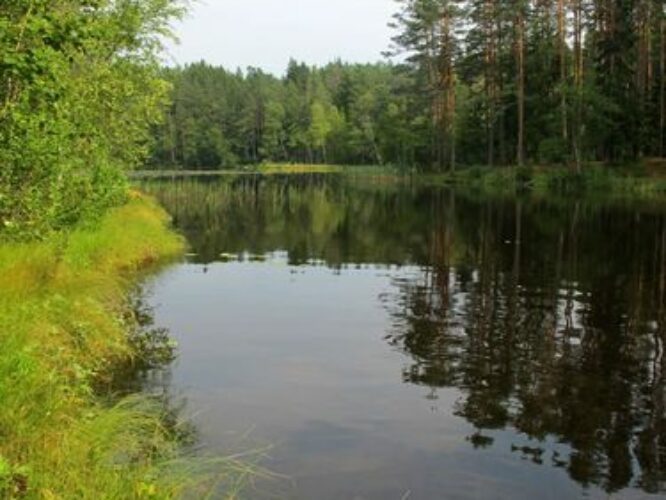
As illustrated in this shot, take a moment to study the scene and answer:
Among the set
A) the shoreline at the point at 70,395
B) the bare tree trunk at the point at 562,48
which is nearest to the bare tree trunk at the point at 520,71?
the bare tree trunk at the point at 562,48

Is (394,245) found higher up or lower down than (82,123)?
lower down

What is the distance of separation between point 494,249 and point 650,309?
41.1 feet

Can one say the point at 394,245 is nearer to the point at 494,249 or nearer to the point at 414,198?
the point at 494,249

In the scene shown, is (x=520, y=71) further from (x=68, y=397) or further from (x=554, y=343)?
(x=68, y=397)

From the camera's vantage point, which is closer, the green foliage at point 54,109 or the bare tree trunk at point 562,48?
the green foliage at point 54,109

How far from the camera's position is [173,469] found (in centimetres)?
871

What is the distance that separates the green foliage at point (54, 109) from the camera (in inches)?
362

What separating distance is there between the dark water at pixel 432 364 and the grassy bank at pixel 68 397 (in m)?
1.28

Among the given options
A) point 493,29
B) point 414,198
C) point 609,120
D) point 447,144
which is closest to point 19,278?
point 414,198

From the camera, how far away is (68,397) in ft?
33.7

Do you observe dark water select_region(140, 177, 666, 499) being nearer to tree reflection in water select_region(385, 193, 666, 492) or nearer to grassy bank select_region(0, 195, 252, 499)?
tree reflection in water select_region(385, 193, 666, 492)

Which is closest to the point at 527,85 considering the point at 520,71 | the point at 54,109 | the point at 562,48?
the point at 520,71

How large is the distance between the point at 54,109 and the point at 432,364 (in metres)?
8.07

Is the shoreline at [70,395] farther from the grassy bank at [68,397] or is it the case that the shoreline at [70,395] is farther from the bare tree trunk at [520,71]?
the bare tree trunk at [520,71]
